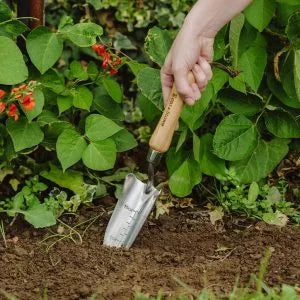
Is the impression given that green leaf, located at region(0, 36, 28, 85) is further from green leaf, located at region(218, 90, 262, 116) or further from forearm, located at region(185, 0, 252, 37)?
green leaf, located at region(218, 90, 262, 116)

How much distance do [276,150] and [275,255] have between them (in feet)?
1.86

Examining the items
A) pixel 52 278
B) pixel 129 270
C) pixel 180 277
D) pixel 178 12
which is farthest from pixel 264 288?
pixel 178 12

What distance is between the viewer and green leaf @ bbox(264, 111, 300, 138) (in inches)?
113

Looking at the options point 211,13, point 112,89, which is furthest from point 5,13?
point 211,13

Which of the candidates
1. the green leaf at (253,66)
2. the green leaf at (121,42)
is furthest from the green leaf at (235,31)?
the green leaf at (121,42)

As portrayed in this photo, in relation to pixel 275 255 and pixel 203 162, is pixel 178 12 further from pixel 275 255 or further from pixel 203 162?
pixel 275 255

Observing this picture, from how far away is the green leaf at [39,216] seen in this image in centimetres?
267

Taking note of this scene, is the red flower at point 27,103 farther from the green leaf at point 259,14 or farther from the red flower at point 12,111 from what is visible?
the green leaf at point 259,14

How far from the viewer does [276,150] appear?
116 inches

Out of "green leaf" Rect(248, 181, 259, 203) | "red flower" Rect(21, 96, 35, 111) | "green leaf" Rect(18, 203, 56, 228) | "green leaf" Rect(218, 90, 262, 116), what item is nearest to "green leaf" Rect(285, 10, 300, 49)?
"green leaf" Rect(218, 90, 262, 116)

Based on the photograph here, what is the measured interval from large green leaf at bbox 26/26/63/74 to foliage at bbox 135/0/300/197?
1.04ft

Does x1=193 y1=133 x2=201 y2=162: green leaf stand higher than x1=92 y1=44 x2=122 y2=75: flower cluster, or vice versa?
x1=92 y1=44 x2=122 y2=75: flower cluster

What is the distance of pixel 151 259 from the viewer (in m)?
2.55

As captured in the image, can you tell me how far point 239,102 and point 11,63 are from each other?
89 centimetres
